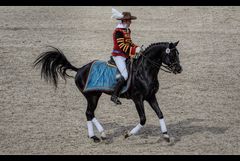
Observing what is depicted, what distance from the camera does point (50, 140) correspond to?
1493cm

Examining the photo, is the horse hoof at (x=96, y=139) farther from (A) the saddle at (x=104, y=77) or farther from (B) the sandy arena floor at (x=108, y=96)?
(A) the saddle at (x=104, y=77)

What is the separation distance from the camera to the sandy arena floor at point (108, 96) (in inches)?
583

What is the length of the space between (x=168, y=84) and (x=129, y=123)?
140 inches

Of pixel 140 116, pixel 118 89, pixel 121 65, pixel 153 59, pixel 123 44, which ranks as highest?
pixel 123 44

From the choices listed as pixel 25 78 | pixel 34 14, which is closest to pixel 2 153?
pixel 25 78

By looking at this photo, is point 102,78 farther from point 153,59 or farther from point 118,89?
point 153,59

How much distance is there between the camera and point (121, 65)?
1477 cm

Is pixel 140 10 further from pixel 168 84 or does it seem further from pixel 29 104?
pixel 29 104

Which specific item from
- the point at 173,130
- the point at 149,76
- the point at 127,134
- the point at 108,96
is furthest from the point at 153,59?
the point at 108,96

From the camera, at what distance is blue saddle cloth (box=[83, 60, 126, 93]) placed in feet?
48.8

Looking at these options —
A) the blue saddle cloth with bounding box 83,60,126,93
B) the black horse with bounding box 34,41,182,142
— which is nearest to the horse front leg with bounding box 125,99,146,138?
the black horse with bounding box 34,41,182,142

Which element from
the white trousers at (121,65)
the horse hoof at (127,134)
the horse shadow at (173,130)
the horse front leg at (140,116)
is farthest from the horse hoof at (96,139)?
the white trousers at (121,65)

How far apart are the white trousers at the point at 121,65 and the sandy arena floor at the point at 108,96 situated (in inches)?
59.1

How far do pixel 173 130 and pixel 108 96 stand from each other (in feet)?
11.0
